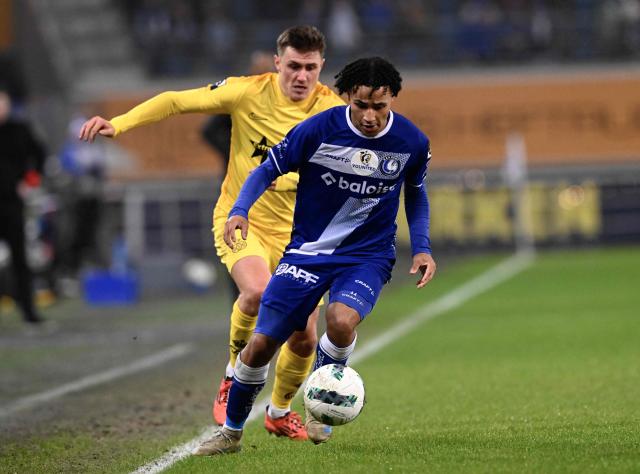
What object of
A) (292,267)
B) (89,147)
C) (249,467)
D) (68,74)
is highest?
(292,267)

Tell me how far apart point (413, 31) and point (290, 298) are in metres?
26.0

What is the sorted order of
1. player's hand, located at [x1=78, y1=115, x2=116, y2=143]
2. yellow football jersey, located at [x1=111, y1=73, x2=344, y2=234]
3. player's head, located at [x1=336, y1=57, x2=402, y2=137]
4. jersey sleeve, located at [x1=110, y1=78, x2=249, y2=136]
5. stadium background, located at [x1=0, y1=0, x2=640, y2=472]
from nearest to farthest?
1. player's head, located at [x1=336, y1=57, x2=402, y2=137]
2. player's hand, located at [x1=78, y1=115, x2=116, y2=143]
3. jersey sleeve, located at [x1=110, y1=78, x2=249, y2=136]
4. yellow football jersey, located at [x1=111, y1=73, x2=344, y2=234]
5. stadium background, located at [x1=0, y1=0, x2=640, y2=472]

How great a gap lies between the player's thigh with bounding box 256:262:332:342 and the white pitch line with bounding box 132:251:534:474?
80 centimetres

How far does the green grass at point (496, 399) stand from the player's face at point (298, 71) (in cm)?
190

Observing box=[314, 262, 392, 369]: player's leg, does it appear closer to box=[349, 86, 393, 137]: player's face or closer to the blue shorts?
the blue shorts

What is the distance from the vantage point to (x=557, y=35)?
32219 mm

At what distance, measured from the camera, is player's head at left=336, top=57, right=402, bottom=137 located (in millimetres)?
6891

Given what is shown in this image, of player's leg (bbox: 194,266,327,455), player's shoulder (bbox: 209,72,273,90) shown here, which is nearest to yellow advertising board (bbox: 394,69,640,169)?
player's shoulder (bbox: 209,72,273,90)

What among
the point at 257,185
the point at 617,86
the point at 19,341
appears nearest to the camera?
the point at 257,185

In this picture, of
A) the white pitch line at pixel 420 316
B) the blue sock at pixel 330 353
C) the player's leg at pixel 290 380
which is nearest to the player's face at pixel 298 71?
the player's leg at pixel 290 380

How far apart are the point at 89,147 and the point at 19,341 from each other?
9.40 meters

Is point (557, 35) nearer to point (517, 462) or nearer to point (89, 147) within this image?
point (89, 147)

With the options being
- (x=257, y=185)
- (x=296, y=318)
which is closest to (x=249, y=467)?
(x=296, y=318)

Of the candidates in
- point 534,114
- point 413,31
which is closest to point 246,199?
point 534,114
